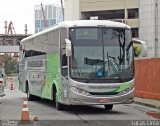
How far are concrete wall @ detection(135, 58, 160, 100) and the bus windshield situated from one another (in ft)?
22.4

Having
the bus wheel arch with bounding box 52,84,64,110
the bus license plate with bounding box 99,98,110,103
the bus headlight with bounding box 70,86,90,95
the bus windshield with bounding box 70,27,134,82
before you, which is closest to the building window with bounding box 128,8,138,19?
the bus wheel arch with bounding box 52,84,64,110

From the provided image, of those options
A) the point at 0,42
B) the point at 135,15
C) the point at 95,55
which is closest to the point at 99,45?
the point at 95,55

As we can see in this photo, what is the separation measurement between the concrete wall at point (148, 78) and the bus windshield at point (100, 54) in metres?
6.82

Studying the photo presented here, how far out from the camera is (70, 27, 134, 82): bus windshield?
16.0m

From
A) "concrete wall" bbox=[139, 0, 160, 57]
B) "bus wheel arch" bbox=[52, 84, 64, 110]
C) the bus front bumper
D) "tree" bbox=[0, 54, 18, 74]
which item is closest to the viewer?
the bus front bumper

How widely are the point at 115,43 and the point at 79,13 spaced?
75.3 meters

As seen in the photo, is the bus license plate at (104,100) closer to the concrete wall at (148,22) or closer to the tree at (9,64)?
the concrete wall at (148,22)

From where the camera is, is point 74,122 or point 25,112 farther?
point 74,122

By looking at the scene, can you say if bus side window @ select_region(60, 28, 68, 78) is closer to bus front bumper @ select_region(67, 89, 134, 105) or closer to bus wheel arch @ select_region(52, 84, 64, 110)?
bus front bumper @ select_region(67, 89, 134, 105)

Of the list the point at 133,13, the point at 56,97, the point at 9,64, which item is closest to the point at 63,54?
the point at 56,97

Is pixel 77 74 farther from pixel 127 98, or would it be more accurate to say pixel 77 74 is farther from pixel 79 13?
pixel 79 13

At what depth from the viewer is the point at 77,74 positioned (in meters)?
16.0

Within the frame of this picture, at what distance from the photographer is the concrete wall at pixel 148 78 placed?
76.2ft

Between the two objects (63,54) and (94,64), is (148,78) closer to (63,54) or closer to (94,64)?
(63,54)
